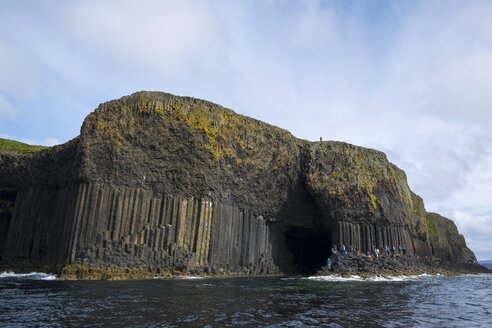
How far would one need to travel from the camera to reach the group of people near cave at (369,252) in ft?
128

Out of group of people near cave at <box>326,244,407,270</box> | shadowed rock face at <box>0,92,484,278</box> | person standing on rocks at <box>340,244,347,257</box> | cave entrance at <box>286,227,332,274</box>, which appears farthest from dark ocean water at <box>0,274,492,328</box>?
cave entrance at <box>286,227,332,274</box>

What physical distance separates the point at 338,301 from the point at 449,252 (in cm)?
6390

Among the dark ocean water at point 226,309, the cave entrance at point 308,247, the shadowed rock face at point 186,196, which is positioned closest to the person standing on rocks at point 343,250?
the shadowed rock face at point 186,196

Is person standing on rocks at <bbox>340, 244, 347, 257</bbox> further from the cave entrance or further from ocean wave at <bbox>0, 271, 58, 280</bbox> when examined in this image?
ocean wave at <bbox>0, 271, 58, 280</bbox>

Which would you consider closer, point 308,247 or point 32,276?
point 32,276

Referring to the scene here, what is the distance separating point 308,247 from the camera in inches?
2035

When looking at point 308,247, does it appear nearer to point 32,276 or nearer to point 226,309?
point 32,276

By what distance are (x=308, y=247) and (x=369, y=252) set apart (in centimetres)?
1158

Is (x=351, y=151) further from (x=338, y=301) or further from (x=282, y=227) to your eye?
(x=338, y=301)

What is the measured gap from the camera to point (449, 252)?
73.2 metres

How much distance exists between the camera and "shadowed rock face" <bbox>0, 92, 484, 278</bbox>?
30.6 metres

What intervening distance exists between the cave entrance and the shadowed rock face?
0.29 metres

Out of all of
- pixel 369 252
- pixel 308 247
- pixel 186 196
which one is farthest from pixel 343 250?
pixel 186 196

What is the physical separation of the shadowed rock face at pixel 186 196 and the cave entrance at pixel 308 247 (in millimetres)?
289
